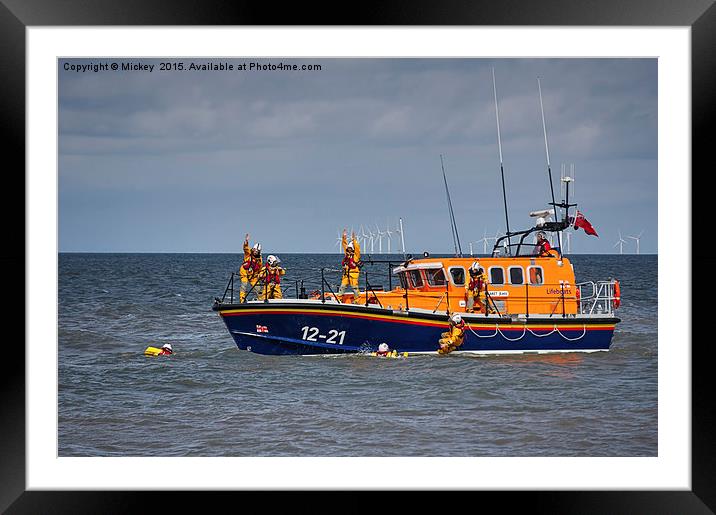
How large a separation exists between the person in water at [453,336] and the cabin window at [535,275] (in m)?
1.68

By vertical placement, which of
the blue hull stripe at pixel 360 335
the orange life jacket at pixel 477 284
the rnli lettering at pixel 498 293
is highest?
the orange life jacket at pixel 477 284

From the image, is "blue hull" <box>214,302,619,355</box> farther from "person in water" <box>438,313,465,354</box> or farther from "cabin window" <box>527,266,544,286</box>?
"cabin window" <box>527,266,544,286</box>

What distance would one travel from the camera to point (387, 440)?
9.09 m

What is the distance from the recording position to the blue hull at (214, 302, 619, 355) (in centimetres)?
1306

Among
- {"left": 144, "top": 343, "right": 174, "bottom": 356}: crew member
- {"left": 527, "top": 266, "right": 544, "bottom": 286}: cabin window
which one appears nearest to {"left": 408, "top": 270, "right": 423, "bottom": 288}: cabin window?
{"left": 527, "top": 266, "right": 544, "bottom": 286}: cabin window

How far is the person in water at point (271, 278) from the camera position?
13.7 m

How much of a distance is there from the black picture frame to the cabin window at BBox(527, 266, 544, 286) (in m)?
7.01

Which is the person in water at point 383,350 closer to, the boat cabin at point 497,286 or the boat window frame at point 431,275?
the boat cabin at point 497,286

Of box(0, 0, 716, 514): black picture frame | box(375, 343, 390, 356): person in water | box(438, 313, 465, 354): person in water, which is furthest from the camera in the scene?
box(375, 343, 390, 356): person in water

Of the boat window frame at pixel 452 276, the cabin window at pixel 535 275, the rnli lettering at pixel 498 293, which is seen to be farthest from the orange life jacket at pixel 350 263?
the cabin window at pixel 535 275

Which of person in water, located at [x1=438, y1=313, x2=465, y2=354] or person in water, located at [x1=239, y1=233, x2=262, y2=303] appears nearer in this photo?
person in water, located at [x1=438, y1=313, x2=465, y2=354]
